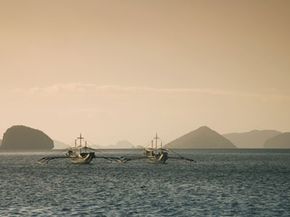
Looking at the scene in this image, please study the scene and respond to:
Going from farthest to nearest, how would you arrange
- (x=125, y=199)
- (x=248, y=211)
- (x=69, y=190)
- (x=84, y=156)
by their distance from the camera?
(x=84, y=156) < (x=69, y=190) < (x=125, y=199) < (x=248, y=211)

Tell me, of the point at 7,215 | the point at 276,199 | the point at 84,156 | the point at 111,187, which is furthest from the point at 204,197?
the point at 84,156

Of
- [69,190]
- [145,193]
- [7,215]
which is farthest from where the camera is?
[69,190]

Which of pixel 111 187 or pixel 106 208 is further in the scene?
pixel 111 187

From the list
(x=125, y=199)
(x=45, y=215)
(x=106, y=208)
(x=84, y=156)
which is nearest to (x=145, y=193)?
(x=125, y=199)

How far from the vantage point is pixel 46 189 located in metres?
87.9

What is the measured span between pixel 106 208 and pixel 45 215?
808 cm

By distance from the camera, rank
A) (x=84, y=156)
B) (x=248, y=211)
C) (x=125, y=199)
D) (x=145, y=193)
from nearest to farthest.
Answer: (x=248, y=211) < (x=125, y=199) < (x=145, y=193) < (x=84, y=156)

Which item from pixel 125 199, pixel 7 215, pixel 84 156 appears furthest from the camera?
pixel 84 156

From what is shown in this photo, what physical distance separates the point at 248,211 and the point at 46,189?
136ft

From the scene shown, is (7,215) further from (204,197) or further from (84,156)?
(84,156)

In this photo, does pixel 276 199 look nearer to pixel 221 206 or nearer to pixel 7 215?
pixel 221 206

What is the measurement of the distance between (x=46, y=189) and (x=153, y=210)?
112 ft

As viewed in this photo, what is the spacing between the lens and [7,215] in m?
54.8

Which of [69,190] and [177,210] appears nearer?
[177,210]
